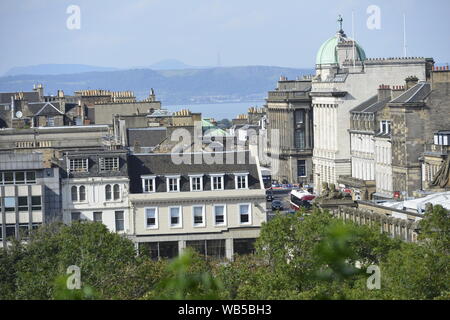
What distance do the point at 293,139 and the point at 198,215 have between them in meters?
99.8

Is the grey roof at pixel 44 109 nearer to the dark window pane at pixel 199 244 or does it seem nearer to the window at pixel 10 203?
the window at pixel 10 203

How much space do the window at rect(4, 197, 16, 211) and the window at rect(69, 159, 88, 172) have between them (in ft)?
11.4

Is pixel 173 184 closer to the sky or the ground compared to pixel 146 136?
closer to the ground

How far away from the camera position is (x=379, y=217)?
77312 millimetres

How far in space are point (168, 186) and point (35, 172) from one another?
7166mm

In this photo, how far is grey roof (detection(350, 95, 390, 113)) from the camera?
136000mm

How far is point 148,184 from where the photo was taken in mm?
81625

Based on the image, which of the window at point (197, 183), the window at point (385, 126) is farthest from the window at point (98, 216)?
the window at point (385, 126)

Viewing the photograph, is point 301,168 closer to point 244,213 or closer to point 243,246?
point 244,213

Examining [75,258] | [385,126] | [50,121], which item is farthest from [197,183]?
[50,121]

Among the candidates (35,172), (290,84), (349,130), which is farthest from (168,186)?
(290,84)

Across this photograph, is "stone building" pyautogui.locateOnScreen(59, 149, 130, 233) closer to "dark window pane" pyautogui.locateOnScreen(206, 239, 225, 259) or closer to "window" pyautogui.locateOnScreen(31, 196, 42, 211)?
"window" pyautogui.locateOnScreen(31, 196, 42, 211)

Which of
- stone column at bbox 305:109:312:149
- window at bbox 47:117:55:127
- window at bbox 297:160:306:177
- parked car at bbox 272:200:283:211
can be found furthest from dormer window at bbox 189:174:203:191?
stone column at bbox 305:109:312:149
